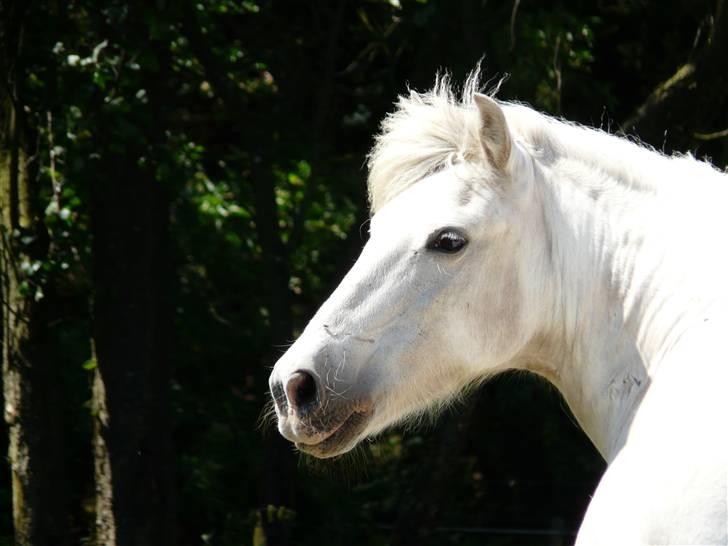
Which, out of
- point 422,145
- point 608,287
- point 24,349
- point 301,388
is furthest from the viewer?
point 24,349

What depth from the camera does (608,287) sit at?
2846 millimetres

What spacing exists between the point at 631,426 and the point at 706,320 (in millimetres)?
322

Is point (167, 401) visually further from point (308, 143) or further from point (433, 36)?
point (433, 36)

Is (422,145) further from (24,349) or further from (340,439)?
(24,349)

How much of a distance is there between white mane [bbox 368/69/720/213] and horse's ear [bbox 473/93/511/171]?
0.03 meters

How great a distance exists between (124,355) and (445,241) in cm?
288

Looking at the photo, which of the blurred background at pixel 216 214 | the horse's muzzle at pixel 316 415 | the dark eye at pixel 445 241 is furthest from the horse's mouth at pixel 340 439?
the blurred background at pixel 216 214

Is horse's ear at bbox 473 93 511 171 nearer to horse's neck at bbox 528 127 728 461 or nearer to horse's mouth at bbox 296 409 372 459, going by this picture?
horse's neck at bbox 528 127 728 461

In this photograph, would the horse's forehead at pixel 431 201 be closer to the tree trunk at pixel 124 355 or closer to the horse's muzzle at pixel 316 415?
the horse's muzzle at pixel 316 415

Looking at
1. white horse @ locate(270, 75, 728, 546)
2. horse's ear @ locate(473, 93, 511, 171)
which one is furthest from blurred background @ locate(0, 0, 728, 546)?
horse's ear @ locate(473, 93, 511, 171)

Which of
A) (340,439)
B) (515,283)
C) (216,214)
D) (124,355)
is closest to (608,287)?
(515,283)

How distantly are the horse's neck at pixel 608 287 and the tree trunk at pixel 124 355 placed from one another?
9.34 feet

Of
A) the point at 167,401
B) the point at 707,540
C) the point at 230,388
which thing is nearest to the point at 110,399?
the point at 167,401

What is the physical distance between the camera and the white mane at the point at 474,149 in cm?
290
